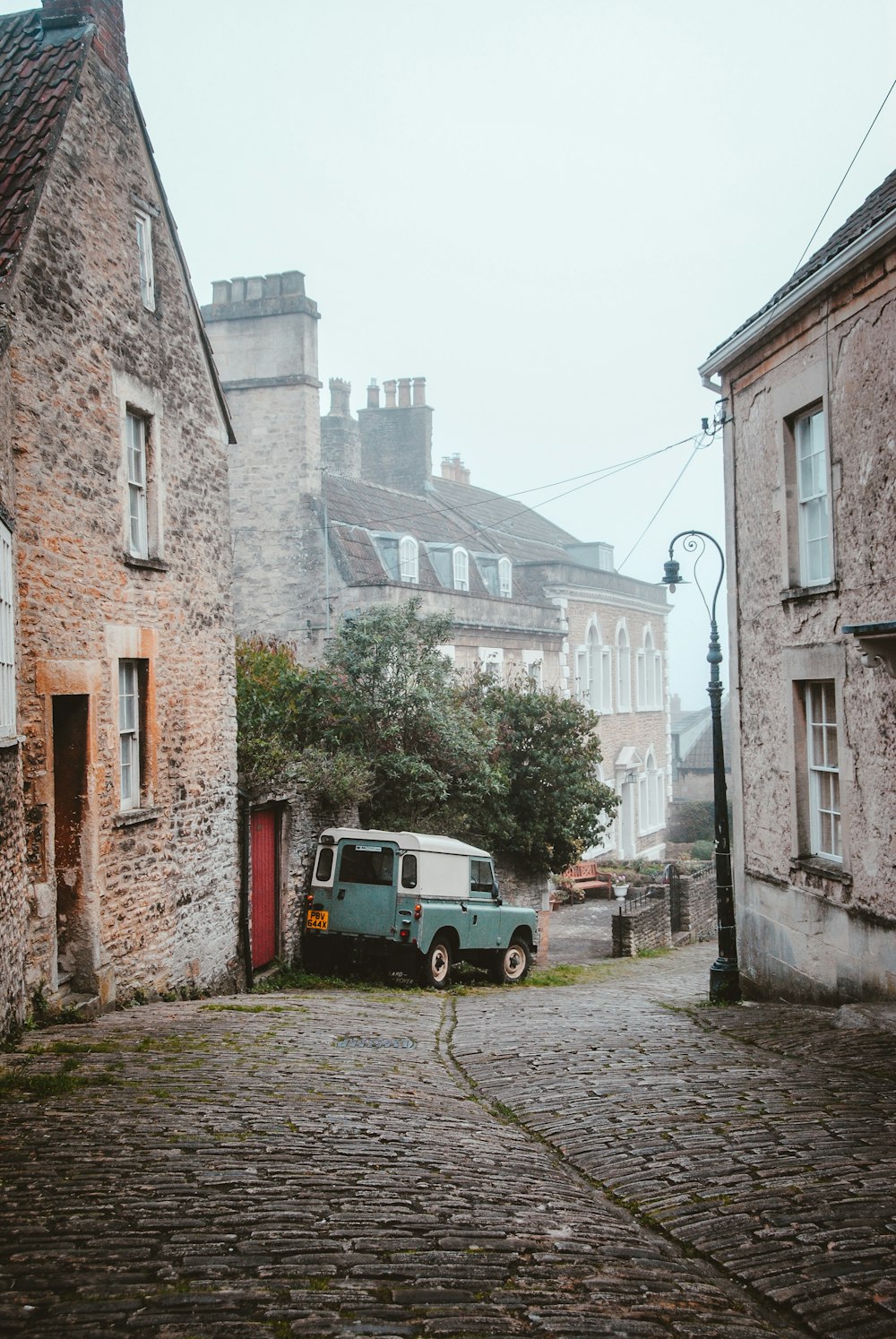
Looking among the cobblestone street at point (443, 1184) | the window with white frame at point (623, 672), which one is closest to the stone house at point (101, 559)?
the cobblestone street at point (443, 1184)

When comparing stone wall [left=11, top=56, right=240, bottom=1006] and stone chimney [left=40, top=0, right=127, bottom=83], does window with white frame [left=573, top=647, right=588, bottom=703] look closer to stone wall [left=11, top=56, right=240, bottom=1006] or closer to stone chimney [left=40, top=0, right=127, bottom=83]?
stone wall [left=11, top=56, right=240, bottom=1006]

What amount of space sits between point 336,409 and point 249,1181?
33.2 m

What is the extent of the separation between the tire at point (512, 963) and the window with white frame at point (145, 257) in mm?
10765

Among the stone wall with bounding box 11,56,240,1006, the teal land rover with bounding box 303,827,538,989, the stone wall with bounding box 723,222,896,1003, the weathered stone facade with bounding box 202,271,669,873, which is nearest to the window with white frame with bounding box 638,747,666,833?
the weathered stone facade with bounding box 202,271,669,873

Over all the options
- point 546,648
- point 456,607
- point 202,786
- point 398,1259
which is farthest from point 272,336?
point 398,1259

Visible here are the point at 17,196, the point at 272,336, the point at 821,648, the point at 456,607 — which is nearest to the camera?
the point at 17,196

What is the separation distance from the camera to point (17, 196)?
36.1ft

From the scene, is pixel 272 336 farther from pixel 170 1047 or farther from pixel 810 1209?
pixel 810 1209

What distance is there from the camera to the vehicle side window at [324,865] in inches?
653

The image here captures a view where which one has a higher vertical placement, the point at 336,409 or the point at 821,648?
the point at 336,409

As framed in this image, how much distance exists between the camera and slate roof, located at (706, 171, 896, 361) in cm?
1141

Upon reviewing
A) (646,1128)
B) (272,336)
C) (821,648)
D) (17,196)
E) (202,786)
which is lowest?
(646,1128)

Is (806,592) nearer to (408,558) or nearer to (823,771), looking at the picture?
(823,771)

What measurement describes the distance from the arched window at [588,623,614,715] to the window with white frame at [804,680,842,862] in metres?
25.7
